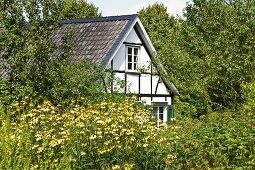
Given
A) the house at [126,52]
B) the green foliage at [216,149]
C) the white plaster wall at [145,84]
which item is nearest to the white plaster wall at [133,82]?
the house at [126,52]

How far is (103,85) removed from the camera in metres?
17.7

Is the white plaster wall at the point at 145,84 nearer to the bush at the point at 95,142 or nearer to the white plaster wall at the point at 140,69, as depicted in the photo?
the white plaster wall at the point at 140,69

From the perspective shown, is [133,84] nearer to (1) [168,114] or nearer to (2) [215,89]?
(1) [168,114]

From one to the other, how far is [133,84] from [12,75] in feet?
24.2

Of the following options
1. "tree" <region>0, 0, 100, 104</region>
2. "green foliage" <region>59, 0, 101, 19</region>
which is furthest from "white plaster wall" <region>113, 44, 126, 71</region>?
"green foliage" <region>59, 0, 101, 19</region>

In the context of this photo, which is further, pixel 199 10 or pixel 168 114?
pixel 168 114

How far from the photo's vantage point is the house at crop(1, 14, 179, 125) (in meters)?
21.0

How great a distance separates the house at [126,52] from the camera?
2102cm

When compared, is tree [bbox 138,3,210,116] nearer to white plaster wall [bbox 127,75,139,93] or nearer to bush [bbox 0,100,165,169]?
white plaster wall [bbox 127,75,139,93]

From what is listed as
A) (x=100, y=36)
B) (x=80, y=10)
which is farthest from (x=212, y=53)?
(x=80, y=10)

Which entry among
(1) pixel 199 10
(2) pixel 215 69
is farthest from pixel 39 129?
(1) pixel 199 10

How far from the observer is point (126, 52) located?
2181 centimetres

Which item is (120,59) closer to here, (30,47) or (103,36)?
(103,36)

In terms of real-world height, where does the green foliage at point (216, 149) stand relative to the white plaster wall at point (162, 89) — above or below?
below
